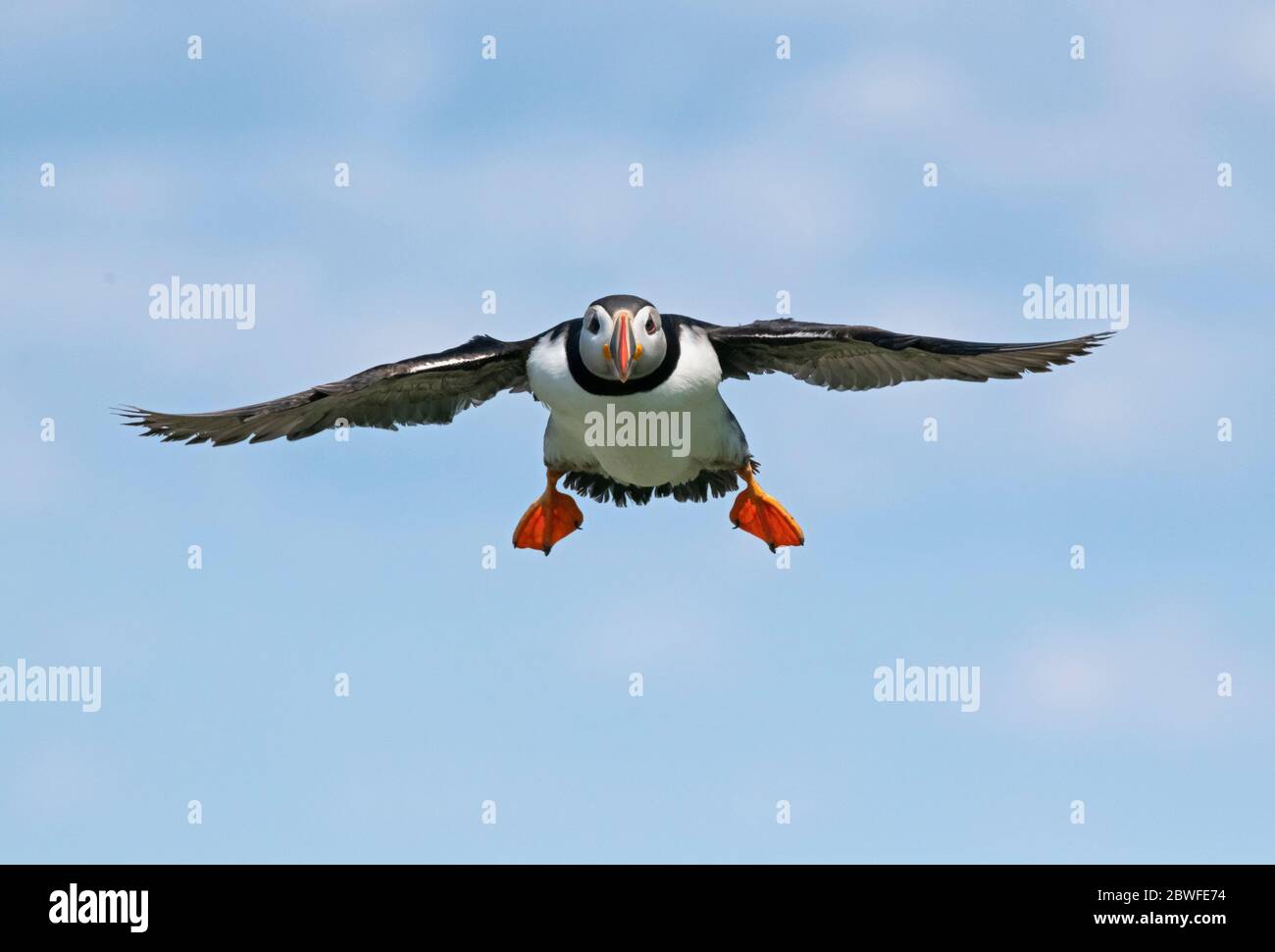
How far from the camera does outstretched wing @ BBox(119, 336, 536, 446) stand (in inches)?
834

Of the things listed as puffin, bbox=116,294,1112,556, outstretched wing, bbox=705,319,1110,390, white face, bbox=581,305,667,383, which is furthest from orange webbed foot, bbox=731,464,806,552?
white face, bbox=581,305,667,383

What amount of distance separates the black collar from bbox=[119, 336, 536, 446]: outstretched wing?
1.02 metres

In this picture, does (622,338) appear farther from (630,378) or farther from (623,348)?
(630,378)

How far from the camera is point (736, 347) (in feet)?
70.8

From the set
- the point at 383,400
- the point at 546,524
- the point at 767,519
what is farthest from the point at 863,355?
the point at 383,400

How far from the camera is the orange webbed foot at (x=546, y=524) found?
22.8 metres

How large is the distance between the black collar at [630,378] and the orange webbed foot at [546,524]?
2.31m

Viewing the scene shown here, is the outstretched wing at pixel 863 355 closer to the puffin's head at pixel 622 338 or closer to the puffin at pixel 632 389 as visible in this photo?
the puffin at pixel 632 389

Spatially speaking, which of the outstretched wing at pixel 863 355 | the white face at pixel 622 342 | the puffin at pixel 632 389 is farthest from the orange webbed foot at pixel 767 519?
the white face at pixel 622 342

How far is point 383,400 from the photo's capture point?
73.8ft

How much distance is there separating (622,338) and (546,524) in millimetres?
3527

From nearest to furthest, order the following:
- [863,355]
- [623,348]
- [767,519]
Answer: [623,348]
[863,355]
[767,519]
